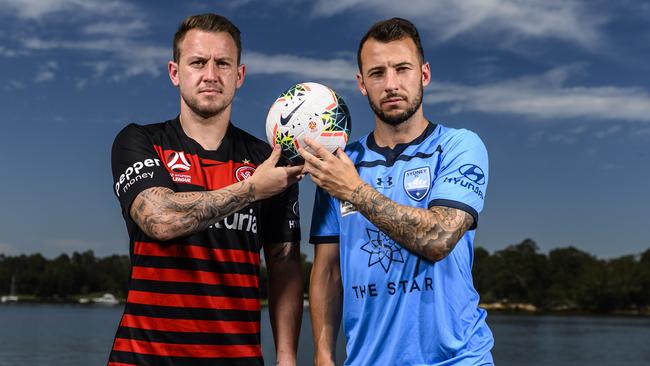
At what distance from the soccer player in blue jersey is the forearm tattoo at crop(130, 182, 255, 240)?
55 cm

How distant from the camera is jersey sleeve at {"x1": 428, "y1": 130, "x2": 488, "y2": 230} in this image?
5258 millimetres

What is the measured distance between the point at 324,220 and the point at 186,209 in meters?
1.11

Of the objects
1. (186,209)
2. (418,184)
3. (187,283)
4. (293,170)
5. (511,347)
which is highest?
(293,170)

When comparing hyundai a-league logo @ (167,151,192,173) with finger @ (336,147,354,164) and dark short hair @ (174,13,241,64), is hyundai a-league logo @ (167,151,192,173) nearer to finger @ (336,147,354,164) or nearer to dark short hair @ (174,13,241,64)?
dark short hair @ (174,13,241,64)

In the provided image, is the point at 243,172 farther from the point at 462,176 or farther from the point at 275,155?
the point at 462,176

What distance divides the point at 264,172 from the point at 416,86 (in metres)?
1.24

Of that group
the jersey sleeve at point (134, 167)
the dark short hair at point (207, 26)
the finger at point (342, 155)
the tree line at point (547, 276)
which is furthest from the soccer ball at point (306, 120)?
the tree line at point (547, 276)

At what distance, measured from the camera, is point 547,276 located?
162375 millimetres

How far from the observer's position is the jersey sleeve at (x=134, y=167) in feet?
17.8

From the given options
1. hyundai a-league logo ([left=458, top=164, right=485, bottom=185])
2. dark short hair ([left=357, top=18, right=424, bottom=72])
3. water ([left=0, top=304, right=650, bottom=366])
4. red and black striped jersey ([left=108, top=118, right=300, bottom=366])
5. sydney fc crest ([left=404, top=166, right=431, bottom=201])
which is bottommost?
water ([left=0, top=304, right=650, bottom=366])

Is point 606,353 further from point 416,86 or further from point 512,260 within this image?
point 416,86

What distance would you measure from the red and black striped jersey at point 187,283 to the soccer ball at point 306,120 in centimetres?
44

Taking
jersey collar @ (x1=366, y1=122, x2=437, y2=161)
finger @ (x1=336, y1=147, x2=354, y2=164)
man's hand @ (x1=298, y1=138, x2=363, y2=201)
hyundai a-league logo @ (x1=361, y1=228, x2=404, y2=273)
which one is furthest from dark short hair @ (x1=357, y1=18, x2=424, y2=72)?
hyundai a-league logo @ (x1=361, y1=228, x2=404, y2=273)

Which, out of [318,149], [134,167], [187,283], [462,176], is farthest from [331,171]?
[134,167]
